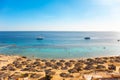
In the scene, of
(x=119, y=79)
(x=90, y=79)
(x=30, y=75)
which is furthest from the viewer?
(x=30, y=75)

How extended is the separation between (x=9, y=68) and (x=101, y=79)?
20.9 metres

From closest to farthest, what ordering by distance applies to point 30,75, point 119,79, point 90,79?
1. point 119,79
2. point 90,79
3. point 30,75

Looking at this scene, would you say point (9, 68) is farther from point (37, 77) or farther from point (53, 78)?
point (53, 78)

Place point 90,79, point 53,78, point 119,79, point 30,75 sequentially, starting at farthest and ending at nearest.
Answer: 1. point 30,75
2. point 53,78
3. point 90,79
4. point 119,79

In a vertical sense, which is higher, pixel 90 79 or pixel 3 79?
pixel 90 79

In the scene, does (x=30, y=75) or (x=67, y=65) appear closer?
(x=30, y=75)

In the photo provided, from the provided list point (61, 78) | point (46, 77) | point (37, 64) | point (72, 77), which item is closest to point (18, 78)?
point (46, 77)

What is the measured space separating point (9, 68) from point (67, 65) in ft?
39.2

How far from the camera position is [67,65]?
34.9 metres

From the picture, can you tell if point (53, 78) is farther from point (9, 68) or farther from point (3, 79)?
point (9, 68)

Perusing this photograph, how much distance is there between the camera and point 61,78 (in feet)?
83.4

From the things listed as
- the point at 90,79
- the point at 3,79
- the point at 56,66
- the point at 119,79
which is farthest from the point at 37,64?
the point at 119,79

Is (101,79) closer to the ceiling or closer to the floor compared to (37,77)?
closer to the ceiling

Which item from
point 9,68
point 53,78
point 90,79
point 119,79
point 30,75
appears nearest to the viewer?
point 119,79
